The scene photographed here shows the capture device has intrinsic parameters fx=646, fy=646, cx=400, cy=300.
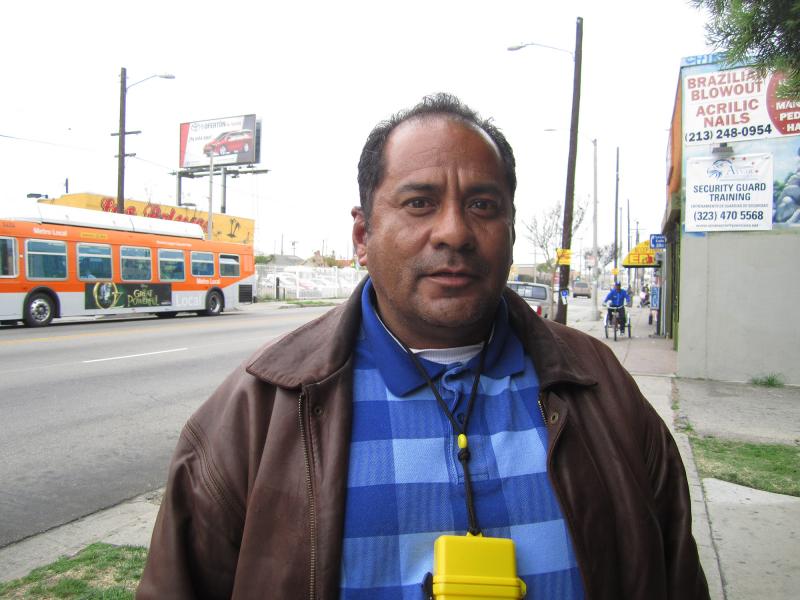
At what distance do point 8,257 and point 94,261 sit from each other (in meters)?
2.59

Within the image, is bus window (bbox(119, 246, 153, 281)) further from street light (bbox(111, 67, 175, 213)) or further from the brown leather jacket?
the brown leather jacket

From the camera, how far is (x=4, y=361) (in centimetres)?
1091

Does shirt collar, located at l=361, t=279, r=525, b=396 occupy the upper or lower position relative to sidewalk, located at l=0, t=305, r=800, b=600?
upper

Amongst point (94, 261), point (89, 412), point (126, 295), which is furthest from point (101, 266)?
point (89, 412)

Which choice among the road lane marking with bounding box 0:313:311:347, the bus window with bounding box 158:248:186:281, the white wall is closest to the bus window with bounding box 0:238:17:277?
the road lane marking with bounding box 0:313:311:347

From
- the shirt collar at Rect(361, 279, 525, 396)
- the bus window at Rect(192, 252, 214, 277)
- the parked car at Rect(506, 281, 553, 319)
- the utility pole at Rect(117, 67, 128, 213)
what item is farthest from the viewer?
the utility pole at Rect(117, 67, 128, 213)

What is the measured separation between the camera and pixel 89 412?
24.8 feet

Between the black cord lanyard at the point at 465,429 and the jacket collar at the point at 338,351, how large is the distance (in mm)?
157

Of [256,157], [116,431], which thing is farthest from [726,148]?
[256,157]

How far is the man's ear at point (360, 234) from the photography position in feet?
6.12

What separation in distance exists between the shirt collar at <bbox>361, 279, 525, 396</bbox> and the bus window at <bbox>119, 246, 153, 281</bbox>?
20.1 m

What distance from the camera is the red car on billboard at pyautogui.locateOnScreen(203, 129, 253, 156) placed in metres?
49.0

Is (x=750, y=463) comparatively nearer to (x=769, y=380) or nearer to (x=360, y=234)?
(x=769, y=380)

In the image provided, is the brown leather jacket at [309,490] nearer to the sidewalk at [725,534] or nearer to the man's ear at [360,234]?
the man's ear at [360,234]
